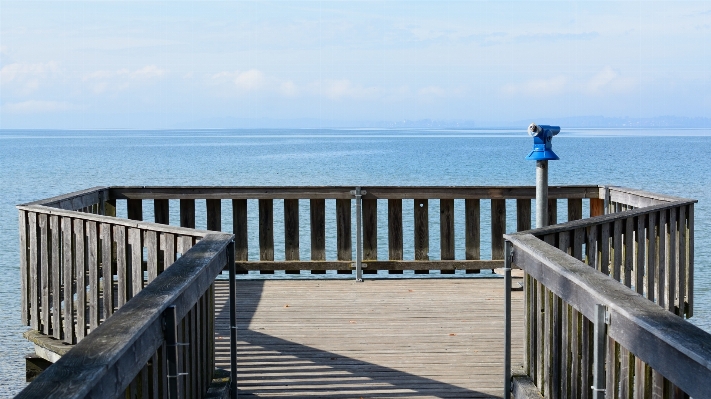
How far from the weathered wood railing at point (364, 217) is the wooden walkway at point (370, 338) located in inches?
7.9

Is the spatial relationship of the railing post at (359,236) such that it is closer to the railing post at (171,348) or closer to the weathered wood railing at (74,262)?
the weathered wood railing at (74,262)

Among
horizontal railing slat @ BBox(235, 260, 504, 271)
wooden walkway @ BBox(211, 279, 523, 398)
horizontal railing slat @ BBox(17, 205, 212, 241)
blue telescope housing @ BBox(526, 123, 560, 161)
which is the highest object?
blue telescope housing @ BBox(526, 123, 560, 161)

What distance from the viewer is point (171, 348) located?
126 inches

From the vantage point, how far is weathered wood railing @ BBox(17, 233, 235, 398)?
2.22 metres

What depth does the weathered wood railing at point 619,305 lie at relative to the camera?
2.60 meters

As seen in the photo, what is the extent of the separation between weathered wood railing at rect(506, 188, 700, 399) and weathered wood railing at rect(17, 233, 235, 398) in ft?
5.24

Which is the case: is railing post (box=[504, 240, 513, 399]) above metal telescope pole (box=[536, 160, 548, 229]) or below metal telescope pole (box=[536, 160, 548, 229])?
below

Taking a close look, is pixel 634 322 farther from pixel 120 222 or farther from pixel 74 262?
pixel 74 262

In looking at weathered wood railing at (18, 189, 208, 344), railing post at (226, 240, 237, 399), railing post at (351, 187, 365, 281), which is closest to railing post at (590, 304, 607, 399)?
railing post at (226, 240, 237, 399)

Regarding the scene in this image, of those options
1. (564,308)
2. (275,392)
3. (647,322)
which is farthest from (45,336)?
(647,322)

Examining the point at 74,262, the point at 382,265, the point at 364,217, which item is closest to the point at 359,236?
the point at 364,217

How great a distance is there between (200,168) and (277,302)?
6757 centimetres

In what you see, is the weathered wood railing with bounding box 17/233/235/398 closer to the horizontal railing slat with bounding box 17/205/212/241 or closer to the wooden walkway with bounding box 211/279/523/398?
the horizontal railing slat with bounding box 17/205/212/241

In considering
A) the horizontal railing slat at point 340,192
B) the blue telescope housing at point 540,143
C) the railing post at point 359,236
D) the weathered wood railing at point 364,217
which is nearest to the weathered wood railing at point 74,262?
the horizontal railing slat at point 340,192
